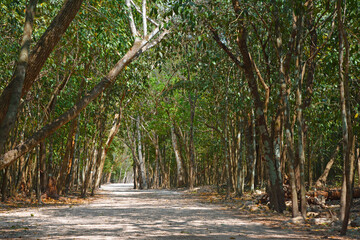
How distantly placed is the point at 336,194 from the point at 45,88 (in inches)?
506

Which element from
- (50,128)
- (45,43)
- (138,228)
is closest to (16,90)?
(45,43)

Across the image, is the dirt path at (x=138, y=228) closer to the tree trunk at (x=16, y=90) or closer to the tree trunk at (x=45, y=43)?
the tree trunk at (x=16, y=90)

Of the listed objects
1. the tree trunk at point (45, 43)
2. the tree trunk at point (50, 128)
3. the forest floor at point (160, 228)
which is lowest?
the forest floor at point (160, 228)

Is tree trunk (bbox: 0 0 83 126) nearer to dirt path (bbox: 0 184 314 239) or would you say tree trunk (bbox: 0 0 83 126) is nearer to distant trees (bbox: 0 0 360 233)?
distant trees (bbox: 0 0 360 233)

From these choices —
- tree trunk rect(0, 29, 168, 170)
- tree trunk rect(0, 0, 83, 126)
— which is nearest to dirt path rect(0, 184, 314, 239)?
tree trunk rect(0, 29, 168, 170)

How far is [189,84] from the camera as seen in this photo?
2142 cm

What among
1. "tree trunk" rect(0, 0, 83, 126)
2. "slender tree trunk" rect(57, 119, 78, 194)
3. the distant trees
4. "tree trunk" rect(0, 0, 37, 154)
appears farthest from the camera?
"slender tree trunk" rect(57, 119, 78, 194)

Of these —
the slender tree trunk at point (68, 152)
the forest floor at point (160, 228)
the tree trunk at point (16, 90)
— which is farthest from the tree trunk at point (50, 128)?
the slender tree trunk at point (68, 152)

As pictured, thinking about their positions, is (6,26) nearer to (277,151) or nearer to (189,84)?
(277,151)

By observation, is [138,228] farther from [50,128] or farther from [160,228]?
[50,128]

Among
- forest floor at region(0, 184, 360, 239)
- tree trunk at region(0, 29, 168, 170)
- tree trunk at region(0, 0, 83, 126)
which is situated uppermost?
tree trunk at region(0, 0, 83, 126)

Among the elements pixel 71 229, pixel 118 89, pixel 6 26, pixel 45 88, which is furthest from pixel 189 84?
pixel 71 229

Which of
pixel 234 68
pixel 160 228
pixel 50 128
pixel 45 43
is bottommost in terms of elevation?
pixel 160 228

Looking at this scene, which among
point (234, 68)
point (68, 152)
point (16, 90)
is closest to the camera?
point (16, 90)
